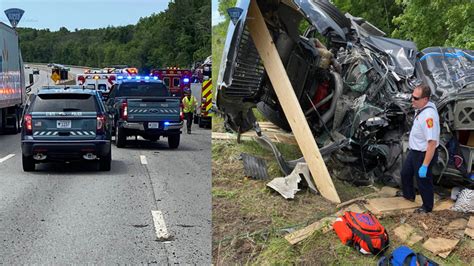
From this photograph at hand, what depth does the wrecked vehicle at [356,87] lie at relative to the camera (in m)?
5.57

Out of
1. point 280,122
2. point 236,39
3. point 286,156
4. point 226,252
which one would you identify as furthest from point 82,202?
point 280,122

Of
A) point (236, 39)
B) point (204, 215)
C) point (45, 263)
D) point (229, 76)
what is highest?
point (236, 39)

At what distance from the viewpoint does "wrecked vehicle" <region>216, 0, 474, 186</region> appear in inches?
219

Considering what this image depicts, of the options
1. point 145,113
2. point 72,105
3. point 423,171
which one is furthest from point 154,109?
point 423,171

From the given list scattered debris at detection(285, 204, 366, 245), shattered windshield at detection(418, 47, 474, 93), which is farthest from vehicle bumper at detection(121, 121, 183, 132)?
shattered windshield at detection(418, 47, 474, 93)

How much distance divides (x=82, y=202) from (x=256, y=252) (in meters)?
1.41

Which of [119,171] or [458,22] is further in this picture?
[458,22]

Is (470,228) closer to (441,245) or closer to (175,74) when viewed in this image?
(441,245)

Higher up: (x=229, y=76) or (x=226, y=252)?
(x=229, y=76)

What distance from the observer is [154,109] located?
328 inches

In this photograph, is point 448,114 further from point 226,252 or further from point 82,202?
point 82,202

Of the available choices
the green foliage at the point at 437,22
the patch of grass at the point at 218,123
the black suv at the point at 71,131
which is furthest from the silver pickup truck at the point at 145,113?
the green foliage at the point at 437,22

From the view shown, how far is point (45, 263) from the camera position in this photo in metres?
2.55

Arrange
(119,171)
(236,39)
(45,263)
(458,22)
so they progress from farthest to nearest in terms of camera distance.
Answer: (458,22) → (119,171) → (236,39) → (45,263)
